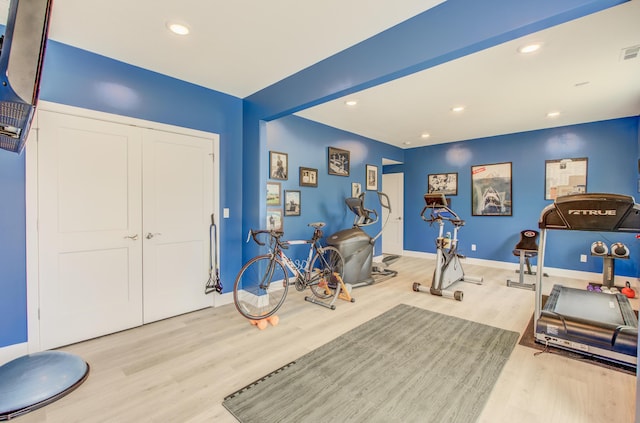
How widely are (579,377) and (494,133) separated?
4.86 m

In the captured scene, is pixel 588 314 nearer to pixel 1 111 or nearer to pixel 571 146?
pixel 571 146

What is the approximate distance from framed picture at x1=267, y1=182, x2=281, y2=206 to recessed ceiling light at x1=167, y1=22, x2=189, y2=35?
2264mm

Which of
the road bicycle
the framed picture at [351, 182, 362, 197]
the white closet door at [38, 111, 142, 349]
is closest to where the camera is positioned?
the white closet door at [38, 111, 142, 349]

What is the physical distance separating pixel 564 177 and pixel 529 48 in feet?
12.5

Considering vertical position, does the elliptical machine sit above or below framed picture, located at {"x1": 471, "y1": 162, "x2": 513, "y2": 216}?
below

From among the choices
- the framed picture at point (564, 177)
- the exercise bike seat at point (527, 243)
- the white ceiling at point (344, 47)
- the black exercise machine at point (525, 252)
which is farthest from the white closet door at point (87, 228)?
the framed picture at point (564, 177)

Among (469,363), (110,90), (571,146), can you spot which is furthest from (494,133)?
(110,90)

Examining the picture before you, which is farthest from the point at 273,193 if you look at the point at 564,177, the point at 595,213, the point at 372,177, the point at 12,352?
the point at 564,177

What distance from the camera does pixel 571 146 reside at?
520cm

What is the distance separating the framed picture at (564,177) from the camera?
5.11 m

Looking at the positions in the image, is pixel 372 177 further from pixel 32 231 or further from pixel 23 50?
pixel 23 50

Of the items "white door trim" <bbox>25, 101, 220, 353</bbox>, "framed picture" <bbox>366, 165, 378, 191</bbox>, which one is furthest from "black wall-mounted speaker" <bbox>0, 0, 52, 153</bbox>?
"framed picture" <bbox>366, 165, 378, 191</bbox>

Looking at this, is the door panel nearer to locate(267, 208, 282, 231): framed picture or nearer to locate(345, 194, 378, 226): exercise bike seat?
locate(345, 194, 378, 226): exercise bike seat

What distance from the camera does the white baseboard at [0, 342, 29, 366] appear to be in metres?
A: 2.37
